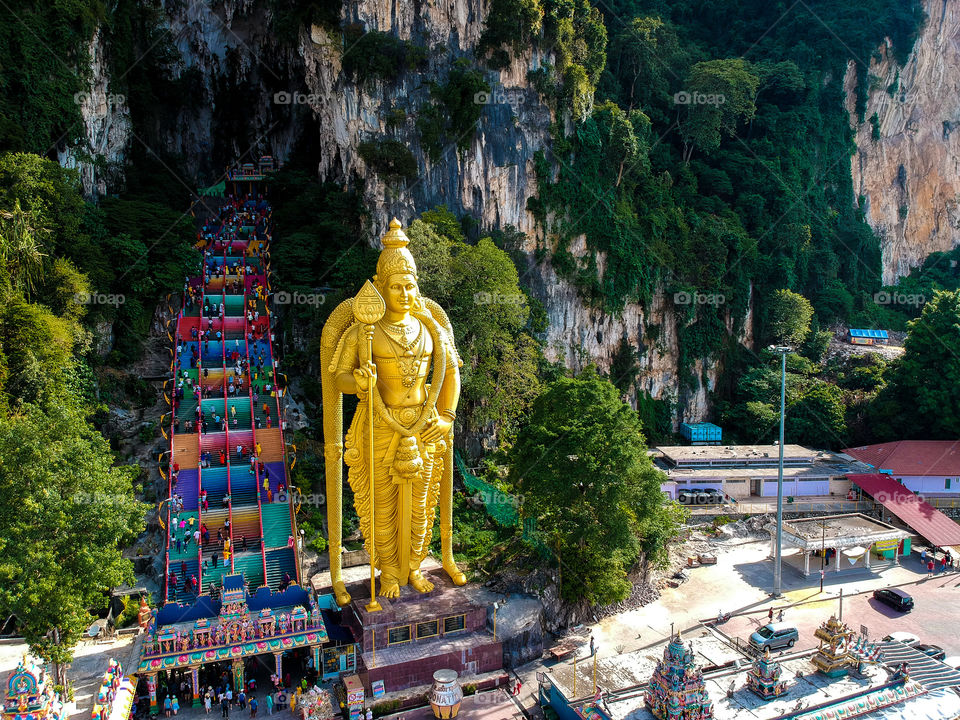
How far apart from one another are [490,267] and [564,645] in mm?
12163

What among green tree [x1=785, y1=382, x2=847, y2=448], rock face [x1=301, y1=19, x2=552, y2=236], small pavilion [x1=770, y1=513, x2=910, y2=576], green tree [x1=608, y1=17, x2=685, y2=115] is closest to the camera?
small pavilion [x1=770, y1=513, x2=910, y2=576]

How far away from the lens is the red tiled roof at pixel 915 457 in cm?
2895

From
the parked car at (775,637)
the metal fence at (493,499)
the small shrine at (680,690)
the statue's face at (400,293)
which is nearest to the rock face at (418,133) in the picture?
the metal fence at (493,499)

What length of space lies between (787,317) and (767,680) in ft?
89.9

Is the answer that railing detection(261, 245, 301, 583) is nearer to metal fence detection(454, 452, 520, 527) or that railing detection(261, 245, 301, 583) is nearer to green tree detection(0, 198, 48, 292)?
metal fence detection(454, 452, 520, 527)

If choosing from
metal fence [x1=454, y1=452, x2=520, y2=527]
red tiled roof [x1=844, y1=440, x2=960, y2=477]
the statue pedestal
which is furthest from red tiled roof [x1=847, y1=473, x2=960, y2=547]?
the statue pedestal

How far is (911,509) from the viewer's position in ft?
88.3

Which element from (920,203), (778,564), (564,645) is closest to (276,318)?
(564,645)

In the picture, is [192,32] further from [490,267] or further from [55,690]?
[55,690]

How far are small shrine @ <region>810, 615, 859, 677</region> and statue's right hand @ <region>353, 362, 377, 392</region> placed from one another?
35.5 ft

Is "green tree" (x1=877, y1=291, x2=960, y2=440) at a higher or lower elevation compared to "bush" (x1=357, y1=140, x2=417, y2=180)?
lower

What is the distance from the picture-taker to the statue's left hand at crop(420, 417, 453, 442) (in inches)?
677

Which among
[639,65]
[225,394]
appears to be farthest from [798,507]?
[639,65]

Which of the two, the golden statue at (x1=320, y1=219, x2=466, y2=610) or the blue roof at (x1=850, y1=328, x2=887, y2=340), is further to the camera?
the blue roof at (x1=850, y1=328, x2=887, y2=340)
